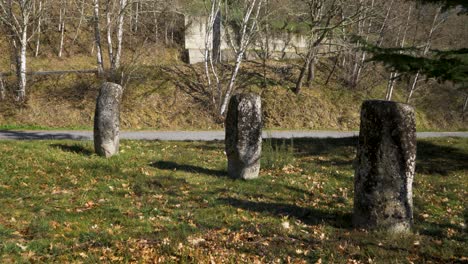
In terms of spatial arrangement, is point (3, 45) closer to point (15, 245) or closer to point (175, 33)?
point (175, 33)

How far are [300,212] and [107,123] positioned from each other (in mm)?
6926

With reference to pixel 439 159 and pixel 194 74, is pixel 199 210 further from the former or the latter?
pixel 194 74

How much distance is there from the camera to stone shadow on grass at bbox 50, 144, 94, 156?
1220 centimetres

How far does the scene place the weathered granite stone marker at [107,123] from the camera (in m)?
11.8

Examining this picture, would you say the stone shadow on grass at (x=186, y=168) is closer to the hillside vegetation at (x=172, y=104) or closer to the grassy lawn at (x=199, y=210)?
the grassy lawn at (x=199, y=210)

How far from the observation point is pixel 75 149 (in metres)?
12.6

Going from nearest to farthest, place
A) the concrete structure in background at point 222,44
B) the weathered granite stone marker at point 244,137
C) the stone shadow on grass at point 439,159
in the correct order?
1. the weathered granite stone marker at point 244,137
2. the stone shadow on grass at point 439,159
3. the concrete structure in background at point 222,44

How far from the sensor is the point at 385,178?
6.73 metres

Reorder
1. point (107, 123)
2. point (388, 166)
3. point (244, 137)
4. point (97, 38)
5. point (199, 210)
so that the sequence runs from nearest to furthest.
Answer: point (388, 166) → point (199, 210) → point (244, 137) → point (107, 123) → point (97, 38)

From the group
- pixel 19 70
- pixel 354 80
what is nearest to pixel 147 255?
pixel 19 70

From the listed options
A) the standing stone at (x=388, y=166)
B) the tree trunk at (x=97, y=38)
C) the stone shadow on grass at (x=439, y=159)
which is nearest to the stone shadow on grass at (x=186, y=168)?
the standing stone at (x=388, y=166)

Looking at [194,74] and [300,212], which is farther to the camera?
[194,74]

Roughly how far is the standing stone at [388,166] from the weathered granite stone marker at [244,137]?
3.71 metres

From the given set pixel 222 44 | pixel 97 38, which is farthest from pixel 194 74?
pixel 97 38
